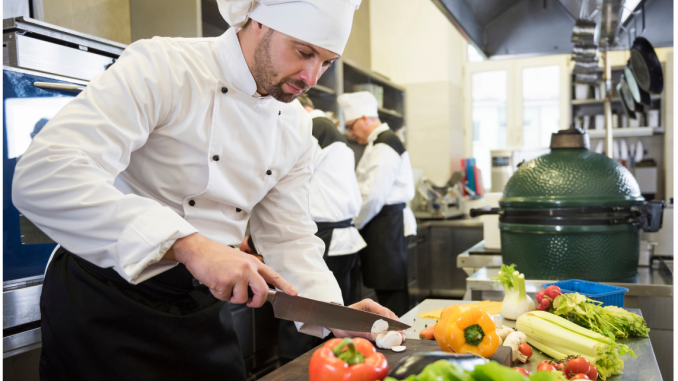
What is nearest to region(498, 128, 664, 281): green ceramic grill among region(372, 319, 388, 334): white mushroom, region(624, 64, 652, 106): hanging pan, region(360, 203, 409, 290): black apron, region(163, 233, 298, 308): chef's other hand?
region(372, 319, 388, 334): white mushroom

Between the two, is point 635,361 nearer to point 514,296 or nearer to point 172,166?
point 514,296

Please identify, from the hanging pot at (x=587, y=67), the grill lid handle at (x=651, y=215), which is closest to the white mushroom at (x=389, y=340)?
the grill lid handle at (x=651, y=215)

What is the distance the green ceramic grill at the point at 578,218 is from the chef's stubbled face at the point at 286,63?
1.09 metres

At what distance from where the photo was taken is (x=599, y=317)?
1.34 meters

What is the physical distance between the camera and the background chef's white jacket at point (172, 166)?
909 millimetres

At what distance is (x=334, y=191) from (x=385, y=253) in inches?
38.4

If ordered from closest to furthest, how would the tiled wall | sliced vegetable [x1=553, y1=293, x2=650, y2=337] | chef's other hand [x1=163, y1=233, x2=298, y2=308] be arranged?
1. chef's other hand [x1=163, y1=233, x2=298, y2=308]
2. sliced vegetable [x1=553, y1=293, x2=650, y2=337]
3. the tiled wall

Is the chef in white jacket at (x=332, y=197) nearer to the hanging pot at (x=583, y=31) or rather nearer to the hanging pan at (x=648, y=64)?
the hanging pot at (x=583, y=31)

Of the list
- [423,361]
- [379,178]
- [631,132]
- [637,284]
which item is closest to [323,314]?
[423,361]

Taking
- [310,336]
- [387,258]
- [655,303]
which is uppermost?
[655,303]

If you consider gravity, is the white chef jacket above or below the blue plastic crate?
above

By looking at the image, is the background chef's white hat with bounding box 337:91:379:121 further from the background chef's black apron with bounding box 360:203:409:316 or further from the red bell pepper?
the red bell pepper

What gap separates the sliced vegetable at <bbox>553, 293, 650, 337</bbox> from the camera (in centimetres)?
134

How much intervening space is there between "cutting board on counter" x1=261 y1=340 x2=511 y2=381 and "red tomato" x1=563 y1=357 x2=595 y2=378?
115 millimetres
